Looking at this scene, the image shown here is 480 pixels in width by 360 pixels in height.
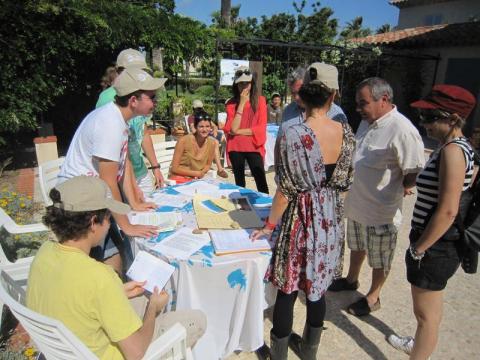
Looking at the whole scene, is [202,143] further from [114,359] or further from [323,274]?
[114,359]

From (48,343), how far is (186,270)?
70cm

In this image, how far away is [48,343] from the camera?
1.30m

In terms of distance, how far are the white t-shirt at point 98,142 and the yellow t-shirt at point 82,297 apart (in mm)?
688

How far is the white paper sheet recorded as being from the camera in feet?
9.31

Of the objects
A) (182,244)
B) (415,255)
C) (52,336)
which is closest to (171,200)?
(182,244)

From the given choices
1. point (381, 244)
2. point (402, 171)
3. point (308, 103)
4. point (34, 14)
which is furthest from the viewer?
point (34, 14)

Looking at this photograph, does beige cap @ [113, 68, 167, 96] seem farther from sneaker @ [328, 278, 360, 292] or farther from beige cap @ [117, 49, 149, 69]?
sneaker @ [328, 278, 360, 292]

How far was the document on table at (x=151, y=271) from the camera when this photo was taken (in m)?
1.83

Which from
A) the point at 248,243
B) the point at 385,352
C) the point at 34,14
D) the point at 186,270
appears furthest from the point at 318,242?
the point at 34,14

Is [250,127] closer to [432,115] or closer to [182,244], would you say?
[182,244]

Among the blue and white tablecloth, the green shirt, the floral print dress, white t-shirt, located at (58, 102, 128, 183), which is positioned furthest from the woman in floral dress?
the green shirt

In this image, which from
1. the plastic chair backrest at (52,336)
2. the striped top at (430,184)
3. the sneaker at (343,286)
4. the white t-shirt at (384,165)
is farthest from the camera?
the sneaker at (343,286)

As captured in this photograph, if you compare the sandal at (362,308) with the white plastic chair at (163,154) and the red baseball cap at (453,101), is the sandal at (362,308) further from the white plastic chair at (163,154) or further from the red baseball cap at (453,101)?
the white plastic chair at (163,154)

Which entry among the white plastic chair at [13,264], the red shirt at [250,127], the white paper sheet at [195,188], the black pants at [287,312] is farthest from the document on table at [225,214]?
the red shirt at [250,127]
